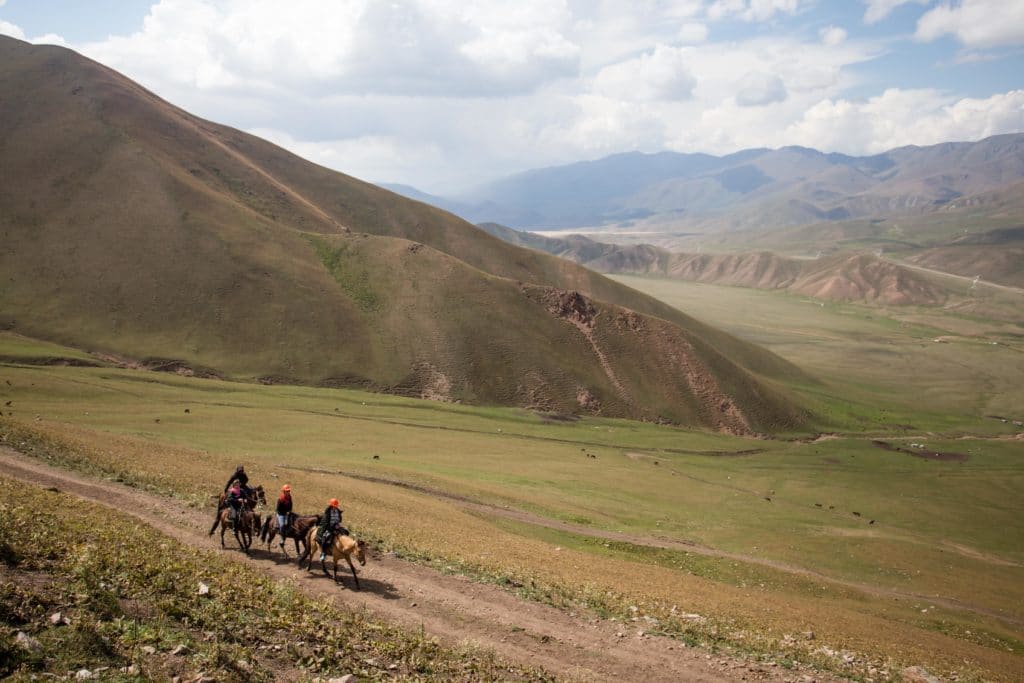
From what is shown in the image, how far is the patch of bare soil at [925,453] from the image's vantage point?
95375 mm

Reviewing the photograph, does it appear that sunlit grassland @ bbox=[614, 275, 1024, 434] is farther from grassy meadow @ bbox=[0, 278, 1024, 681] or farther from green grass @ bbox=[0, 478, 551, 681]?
green grass @ bbox=[0, 478, 551, 681]

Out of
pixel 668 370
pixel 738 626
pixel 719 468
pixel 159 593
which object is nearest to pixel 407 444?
pixel 719 468

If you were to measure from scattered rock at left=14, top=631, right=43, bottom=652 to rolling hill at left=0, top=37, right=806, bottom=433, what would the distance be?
7896 cm

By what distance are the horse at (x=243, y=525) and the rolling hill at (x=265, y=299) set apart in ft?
223

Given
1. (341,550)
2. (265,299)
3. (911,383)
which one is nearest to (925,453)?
(911,383)

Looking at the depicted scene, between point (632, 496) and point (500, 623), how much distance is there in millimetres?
41184

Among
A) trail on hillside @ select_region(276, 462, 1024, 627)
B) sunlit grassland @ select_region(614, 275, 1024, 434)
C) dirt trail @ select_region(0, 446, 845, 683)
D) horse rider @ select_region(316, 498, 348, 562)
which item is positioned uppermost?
sunlit grassland @ select_region(614, 275, 1024, 434)

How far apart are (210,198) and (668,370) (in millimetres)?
89247

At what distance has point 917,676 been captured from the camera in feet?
76.1

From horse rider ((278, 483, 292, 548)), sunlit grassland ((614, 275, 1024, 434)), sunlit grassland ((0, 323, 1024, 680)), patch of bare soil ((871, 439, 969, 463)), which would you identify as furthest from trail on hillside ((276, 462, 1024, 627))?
sunlit grassland ((614, 275, 1024, 434))

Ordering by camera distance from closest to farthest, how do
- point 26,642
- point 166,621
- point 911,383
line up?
point 26,642 → point 166,621 → point 911,383

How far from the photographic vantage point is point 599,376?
107m

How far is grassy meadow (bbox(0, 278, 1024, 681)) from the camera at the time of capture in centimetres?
2895

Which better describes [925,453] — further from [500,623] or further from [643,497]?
[500,623]
